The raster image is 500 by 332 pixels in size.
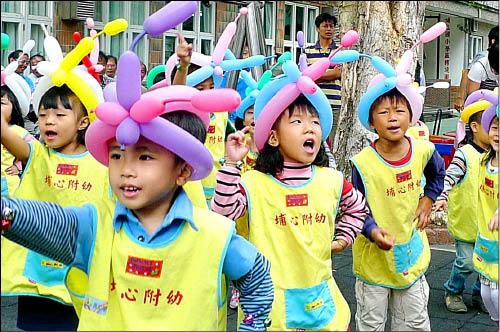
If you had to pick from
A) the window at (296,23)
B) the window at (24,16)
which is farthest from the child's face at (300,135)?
the window at (296,23)

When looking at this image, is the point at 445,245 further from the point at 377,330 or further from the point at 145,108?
the point at 145,108

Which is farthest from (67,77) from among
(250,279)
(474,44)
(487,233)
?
(474,44)

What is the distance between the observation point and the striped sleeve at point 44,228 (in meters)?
2.47

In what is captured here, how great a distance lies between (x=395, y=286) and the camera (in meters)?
4.54

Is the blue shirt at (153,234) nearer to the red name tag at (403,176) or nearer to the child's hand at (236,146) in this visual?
the child's hand at (236,146)

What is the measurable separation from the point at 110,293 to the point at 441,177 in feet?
8.40

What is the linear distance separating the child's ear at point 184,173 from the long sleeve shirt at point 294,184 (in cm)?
65

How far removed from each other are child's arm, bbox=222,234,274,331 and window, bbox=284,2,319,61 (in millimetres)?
3511

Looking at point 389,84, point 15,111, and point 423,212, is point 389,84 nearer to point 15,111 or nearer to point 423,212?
point 423,212

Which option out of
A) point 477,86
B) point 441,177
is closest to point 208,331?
point 441,177

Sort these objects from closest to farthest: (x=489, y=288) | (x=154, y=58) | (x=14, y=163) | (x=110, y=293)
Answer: (x=110, y=293)
(x=154, y=58)
(x=14, y=163)
(x=489, y=288)

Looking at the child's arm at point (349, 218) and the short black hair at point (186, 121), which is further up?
the short black hair at point (186, 121)

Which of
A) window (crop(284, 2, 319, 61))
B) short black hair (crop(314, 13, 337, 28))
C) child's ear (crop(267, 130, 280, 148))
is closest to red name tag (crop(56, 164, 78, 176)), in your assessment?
child's ear (crop(267, 130, 280, 148))

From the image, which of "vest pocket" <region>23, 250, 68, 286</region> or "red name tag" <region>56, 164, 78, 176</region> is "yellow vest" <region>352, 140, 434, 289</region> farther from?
"vest pocket" <region>23, 250, 68, 286</region>
